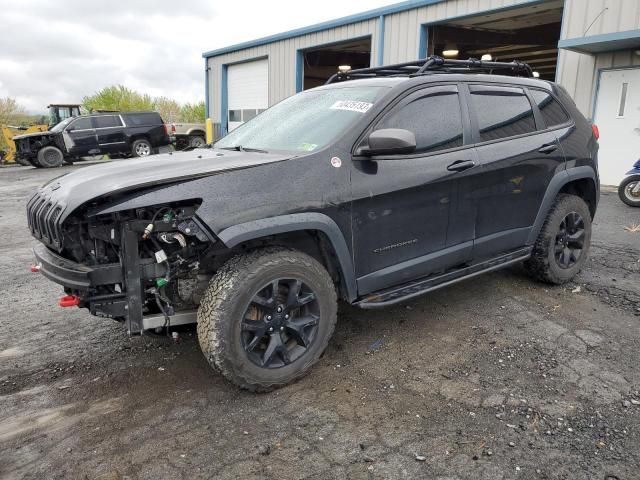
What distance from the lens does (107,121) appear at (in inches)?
742

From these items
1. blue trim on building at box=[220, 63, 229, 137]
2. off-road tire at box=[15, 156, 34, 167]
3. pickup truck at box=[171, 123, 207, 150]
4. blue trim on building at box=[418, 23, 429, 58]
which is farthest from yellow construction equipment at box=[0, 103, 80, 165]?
blue trim on building at box=[418, 23, 429, 58]

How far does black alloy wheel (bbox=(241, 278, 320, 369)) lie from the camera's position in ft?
9.12

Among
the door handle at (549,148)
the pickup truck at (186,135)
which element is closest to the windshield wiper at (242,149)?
the door handle at (549,148)

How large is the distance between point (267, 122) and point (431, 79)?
4.26 ft

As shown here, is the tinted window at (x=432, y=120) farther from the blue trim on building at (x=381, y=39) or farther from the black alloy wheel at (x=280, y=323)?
the blue trim on building at (x=381, y=39)

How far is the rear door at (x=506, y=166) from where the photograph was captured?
3719 mm

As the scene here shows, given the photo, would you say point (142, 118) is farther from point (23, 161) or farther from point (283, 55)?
point (283, 55)

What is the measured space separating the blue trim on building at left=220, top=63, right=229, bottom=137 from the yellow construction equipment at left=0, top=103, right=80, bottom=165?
7.33m

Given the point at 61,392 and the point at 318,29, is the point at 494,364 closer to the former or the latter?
the point at 61,392

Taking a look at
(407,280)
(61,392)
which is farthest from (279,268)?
(61,392)

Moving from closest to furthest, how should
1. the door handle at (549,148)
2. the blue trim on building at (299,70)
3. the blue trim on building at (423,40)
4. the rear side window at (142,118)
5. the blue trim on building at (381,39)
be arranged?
the door handle at (549,148) → the blue trim on building at (423,40) → the blue trim on building at (381,39) → the blue trim on building at (299,70) → the rear side window at (142,118)

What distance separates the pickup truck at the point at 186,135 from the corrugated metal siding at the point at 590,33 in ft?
51.4

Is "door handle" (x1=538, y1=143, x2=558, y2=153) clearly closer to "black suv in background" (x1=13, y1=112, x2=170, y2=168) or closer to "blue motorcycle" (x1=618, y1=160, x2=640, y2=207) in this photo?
"blue motorcycle" (x1=618, y1=160, x2=640, y2=207)

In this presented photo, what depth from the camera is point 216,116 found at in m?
21.8
